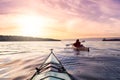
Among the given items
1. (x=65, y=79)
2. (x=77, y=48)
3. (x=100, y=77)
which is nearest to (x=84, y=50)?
(x=77, y=48)

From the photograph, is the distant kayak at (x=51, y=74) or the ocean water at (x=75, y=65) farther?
the ocean water at (x=75, y=65)

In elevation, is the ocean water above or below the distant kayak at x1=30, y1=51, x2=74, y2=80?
below

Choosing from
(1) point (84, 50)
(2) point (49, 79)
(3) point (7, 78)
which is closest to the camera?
(2) point (49, 79)

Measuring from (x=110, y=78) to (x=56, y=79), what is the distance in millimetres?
8271

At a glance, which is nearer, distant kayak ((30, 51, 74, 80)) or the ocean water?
distant kayak ((30, 51, 74, 80))

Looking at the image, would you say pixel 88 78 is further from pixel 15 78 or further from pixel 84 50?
pixel 84 50

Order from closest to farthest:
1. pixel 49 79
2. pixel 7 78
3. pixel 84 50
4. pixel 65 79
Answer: pixel 49 79, pixel 65 79, pixel 7 78, pixel 84 50

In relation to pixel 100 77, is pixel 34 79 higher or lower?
higher

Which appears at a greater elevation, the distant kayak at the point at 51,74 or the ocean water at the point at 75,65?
the distant kayak at the point at 51,74

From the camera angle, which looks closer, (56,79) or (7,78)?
(56,79)

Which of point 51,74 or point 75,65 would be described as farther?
point 75,65

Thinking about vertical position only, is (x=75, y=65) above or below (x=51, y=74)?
below

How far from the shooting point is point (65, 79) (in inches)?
341

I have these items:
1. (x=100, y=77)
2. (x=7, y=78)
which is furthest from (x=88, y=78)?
(x=7, y=78)
